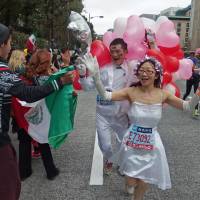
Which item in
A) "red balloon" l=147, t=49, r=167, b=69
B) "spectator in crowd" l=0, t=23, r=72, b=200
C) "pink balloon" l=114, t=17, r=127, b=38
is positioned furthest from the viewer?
"pink balloon" l=114, t=17, r=127, b=38

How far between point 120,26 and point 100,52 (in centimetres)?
45

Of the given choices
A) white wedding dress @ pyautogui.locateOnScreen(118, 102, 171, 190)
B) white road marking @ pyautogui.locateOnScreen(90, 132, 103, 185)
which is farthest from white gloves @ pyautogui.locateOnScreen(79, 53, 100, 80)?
white road marking @ pyautogui.locateOnScreen(90, 132, 103, 185)

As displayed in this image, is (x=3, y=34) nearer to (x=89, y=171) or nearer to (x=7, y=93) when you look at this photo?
(x=7, y=93)

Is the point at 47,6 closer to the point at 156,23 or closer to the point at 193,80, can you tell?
the point at 193,80

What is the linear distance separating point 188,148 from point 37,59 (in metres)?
3.03

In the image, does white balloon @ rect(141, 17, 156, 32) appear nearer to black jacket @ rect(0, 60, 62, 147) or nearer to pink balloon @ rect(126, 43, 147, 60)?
pink balloon @ rect(126, 43, 147, 60)

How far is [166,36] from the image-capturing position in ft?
13.8

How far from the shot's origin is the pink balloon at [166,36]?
4.20 metres

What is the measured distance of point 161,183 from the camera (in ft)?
11.0

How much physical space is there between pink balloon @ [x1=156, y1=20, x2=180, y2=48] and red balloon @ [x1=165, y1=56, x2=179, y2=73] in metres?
0.16

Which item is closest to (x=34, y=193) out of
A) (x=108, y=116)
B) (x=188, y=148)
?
(x=108, y=116)

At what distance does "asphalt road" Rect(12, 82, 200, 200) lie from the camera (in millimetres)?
3920

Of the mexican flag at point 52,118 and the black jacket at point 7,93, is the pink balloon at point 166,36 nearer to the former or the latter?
the mexican flag at point 52,118

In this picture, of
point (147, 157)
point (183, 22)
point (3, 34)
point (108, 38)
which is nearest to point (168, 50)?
point (108, 38)
